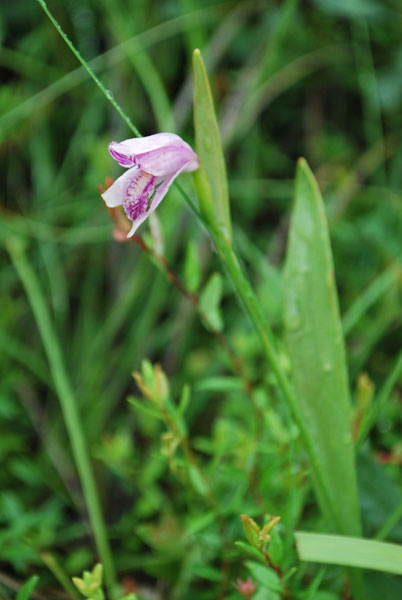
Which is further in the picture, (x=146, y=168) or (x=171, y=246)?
(x=171, y=246)

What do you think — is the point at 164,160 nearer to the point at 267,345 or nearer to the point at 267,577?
the point at 267,345

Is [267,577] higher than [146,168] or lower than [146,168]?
lower

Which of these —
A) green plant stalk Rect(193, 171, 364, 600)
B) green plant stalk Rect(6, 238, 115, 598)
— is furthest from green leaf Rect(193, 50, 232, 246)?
green plant stalk Rect(6, 238, 115, 598)

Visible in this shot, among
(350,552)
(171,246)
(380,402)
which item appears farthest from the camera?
(171,246)

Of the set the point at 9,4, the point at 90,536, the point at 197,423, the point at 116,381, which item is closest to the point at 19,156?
the point at 9,4

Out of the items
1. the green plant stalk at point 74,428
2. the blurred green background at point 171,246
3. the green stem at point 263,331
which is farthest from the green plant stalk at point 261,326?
the green plant stalk at point 74,428

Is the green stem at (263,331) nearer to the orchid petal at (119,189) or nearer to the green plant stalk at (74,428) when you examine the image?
the orchid petal at (119,189)

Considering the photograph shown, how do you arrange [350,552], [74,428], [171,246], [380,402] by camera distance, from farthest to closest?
[171,246] → [74,428] → [380,402] → [350,552]

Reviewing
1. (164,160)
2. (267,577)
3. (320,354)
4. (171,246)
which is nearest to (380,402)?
(320,354)
